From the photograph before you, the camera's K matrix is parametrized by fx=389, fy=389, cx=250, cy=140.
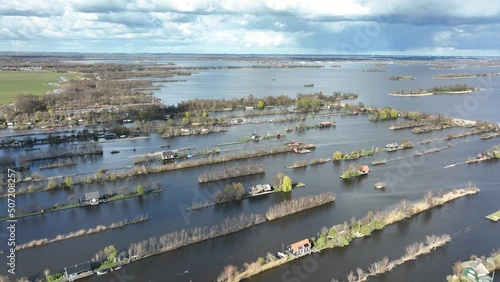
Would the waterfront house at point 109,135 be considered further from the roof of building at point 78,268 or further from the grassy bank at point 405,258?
the grassy bank at point 405,258

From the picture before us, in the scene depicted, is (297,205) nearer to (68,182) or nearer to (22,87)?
(68,182)

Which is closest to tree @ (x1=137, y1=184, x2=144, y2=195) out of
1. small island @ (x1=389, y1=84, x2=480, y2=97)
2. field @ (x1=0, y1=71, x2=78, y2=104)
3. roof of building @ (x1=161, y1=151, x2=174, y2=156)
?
roof of building @ (x1=161, y1=151, x2=174, y2=156)

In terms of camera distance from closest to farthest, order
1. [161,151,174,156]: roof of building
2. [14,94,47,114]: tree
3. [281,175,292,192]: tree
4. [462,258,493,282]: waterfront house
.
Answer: [462,258,493,282]: waterfront house
[281,175,292,192]: tree
[161,151,174,156]: roof of building
[14,94,47,114]: tree

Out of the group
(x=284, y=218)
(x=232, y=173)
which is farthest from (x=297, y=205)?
(x=232, y=173)

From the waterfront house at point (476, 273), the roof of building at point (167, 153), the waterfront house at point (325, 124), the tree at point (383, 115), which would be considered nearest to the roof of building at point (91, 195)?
the roof of building at point (167, 153)

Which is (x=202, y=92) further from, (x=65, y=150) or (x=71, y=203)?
(x=71, y=203)

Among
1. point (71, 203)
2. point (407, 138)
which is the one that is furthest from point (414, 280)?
point (407, 138)

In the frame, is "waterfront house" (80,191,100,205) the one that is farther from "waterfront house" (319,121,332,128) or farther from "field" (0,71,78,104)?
"field" (0,71,78,104)
